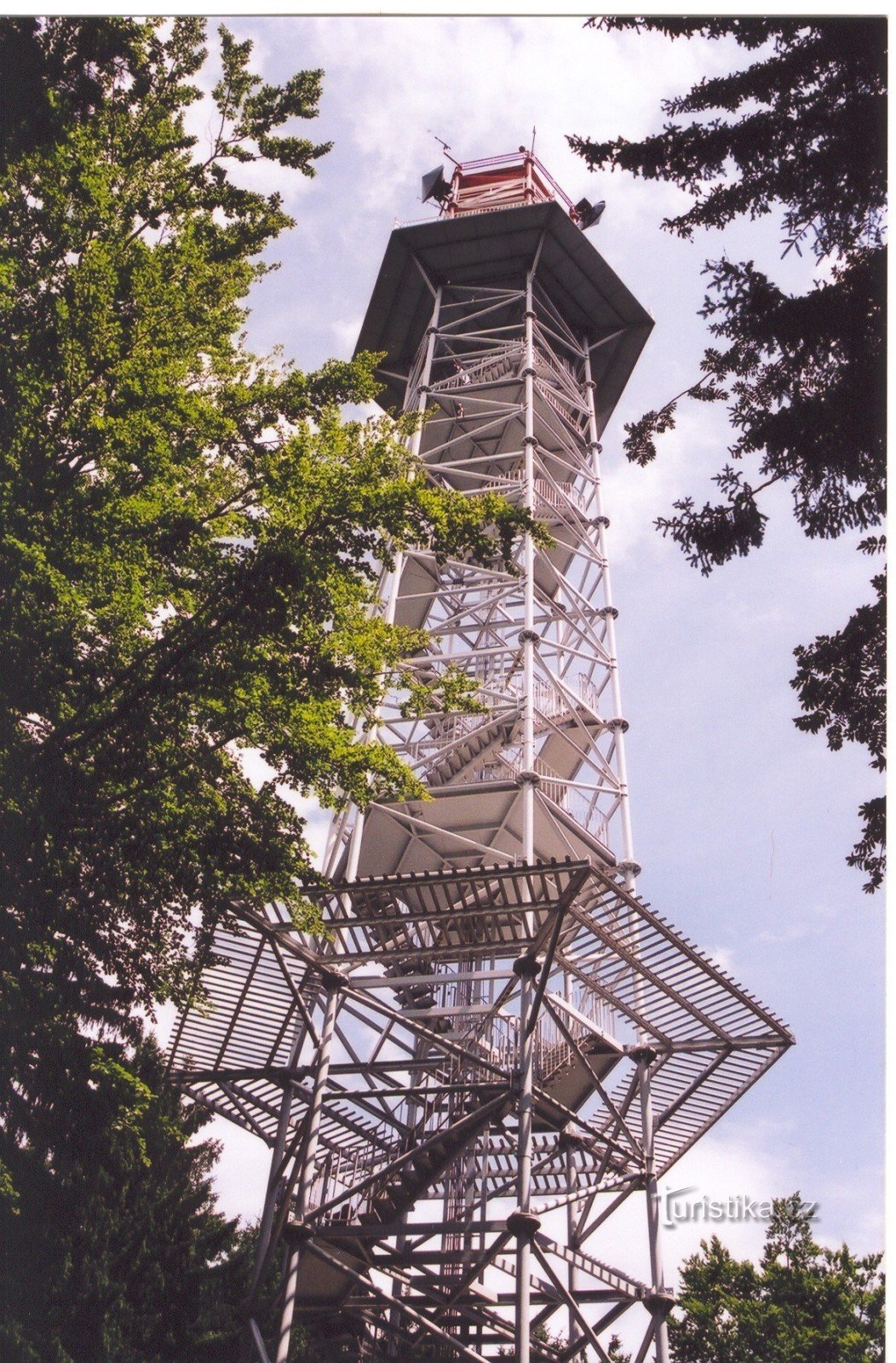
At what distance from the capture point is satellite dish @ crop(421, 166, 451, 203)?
32.4 meters

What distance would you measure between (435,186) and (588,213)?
4.24 meters

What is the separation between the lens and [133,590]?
31.3 feet

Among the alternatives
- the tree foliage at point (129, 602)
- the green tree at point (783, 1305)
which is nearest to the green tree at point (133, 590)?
the tree foliage at point (129, 602)

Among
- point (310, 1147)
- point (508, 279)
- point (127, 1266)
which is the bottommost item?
point (127, 1266)

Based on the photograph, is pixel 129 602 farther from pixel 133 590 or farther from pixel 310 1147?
pixel 310 1147

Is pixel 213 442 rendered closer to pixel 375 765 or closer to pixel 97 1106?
pixel 375 765

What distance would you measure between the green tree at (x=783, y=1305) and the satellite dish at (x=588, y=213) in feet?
87.4

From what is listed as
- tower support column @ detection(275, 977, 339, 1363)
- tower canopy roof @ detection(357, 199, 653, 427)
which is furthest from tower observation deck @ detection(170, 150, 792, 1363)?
tower canopy roof @ detection(357, 199, 653, 427)

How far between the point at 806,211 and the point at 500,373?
68.9 feet

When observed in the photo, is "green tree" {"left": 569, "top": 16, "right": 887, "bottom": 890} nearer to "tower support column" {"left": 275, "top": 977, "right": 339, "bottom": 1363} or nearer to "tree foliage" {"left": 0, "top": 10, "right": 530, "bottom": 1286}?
"tree foliage" {"left": 0, "top": 10, "right": 530, "bottom": 1286}

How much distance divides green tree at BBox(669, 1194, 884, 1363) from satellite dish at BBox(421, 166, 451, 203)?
92.5ft

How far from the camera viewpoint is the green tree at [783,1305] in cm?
2906

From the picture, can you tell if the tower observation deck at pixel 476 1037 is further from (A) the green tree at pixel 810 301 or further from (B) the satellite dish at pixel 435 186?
(B) the satellite dish at pixel 435 186

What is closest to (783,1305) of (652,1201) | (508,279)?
(652,1201)
